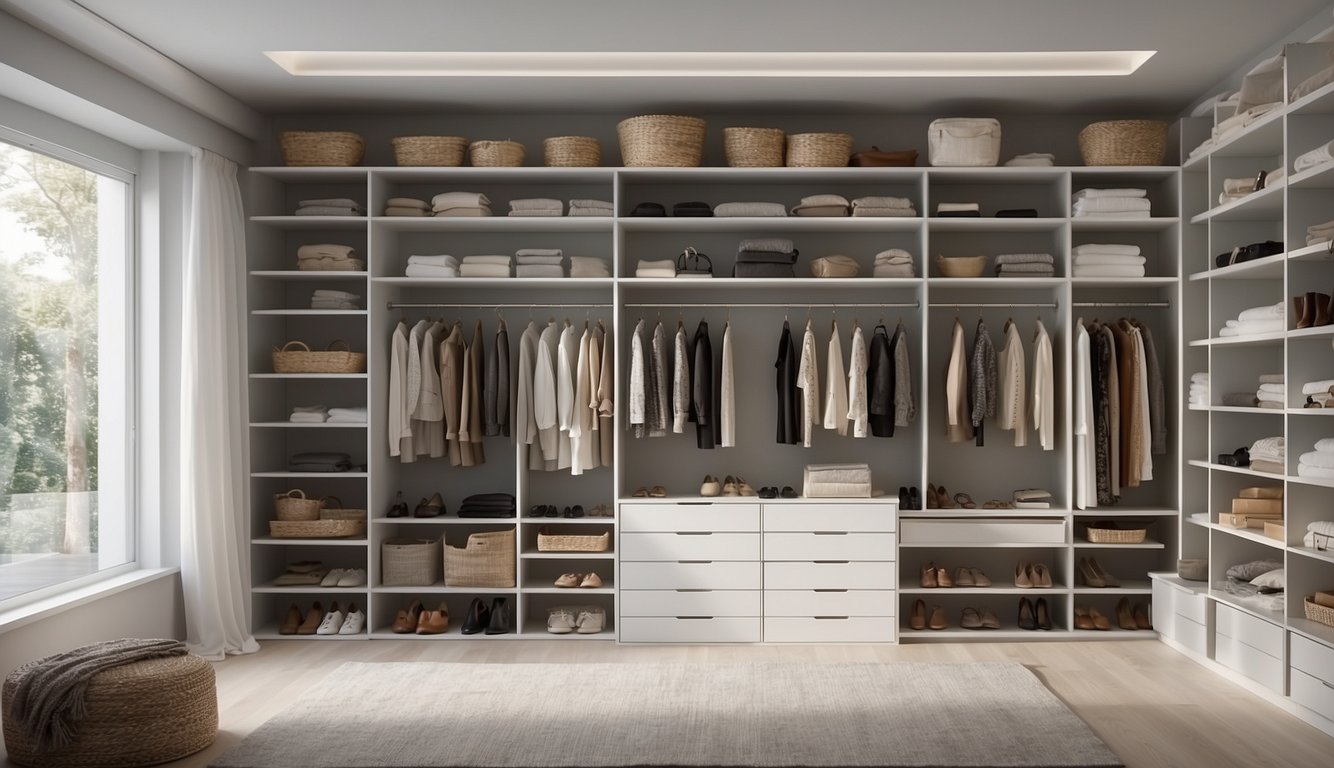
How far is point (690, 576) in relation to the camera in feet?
17.3

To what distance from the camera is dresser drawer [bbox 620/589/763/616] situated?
5.26 metres

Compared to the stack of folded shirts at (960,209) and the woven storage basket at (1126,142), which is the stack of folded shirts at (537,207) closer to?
the stack of folded shirts at (960,209)

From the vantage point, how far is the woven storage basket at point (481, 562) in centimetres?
538

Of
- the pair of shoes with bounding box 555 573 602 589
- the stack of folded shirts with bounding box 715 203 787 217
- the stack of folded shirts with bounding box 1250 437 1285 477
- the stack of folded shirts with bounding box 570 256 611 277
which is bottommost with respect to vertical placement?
the pair of shoes with bounding box 555 573 602 589

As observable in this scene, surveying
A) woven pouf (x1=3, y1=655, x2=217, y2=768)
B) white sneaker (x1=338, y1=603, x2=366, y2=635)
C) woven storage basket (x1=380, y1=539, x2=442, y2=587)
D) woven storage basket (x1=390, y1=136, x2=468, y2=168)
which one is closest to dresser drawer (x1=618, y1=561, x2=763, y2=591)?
woven storage basket (x1=380, y1=539, x2=442, y2=587)

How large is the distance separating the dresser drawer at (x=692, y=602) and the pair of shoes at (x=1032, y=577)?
4.80 feet

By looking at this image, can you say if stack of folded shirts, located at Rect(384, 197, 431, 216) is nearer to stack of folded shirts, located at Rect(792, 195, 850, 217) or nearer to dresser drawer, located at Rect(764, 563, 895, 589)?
stack of folded shirts, located at Rect(792, 195, 850, 217)

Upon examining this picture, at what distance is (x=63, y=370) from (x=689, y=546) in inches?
124

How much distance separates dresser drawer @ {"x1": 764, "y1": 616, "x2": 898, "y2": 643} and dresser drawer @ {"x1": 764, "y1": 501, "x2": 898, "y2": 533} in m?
0.48

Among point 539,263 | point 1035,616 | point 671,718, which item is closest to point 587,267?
point 539,263

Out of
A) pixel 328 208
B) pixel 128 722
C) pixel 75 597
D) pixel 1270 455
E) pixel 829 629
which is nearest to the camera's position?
pixel 128 722

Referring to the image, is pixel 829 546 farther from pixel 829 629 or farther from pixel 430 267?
pixel 430 267

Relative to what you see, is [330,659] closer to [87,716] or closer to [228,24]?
[87,716]

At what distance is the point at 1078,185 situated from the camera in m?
5.66
